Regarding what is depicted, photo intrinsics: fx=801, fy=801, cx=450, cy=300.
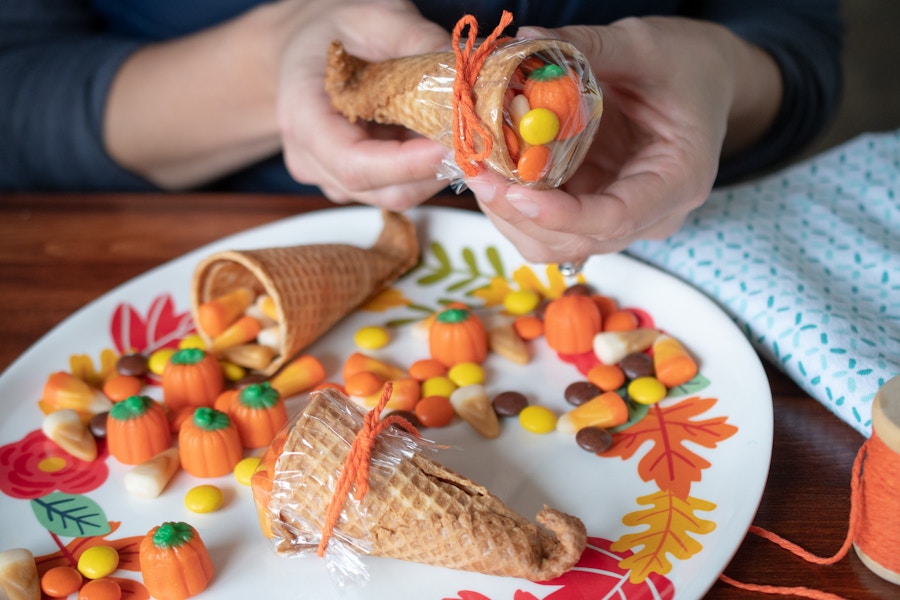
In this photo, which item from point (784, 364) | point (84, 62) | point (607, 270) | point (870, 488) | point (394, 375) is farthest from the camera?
point (84, 62)

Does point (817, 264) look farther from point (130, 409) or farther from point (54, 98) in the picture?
point (54, 98)

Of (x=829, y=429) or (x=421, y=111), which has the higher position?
(x=421, y=111)

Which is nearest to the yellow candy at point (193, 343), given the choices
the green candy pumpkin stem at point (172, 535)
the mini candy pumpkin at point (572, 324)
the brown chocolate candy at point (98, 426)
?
the brown chocolate candy at point (98, 426)

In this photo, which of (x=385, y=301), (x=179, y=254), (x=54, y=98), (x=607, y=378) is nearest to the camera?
(x=607, y=378)

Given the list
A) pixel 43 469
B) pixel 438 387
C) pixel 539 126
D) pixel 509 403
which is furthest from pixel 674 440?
pixel 43 469

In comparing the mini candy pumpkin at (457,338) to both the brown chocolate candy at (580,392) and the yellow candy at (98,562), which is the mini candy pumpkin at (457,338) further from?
the yellow candy at (98,562)

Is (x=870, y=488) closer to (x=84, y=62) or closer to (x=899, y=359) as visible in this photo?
(x=899, y=359)

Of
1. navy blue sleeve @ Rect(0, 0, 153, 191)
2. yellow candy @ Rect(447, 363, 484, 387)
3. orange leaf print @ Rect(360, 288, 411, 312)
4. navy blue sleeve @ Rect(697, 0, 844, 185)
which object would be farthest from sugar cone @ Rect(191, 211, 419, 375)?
navy blue sleeve @ Rect(697, 0, 844, 185)

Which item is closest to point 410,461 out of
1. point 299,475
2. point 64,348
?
point 299,475
